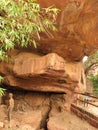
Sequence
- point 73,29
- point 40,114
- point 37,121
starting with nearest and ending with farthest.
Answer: point 73,29 < point 37,121 < point 40,114

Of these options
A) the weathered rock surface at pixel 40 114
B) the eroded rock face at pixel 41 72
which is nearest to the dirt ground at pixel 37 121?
the weathered rock surface at pixel 40 114

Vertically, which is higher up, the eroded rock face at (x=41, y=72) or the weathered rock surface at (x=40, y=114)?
the eroded rock face at (x=41, y=72)

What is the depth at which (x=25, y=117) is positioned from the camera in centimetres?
834

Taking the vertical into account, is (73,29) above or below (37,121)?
above

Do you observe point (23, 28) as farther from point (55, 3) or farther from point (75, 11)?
point (75, 11)

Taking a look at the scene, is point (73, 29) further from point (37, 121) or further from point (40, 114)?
point (37, 121)

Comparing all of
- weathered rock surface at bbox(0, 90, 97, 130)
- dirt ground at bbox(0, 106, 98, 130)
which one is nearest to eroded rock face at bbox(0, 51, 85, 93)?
weathered rock surface at bbox(0, 90, 97, 130)

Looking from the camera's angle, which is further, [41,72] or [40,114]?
[40,114]

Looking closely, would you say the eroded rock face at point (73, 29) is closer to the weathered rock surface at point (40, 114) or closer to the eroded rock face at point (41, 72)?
the eroded rock face at point (41, 72)

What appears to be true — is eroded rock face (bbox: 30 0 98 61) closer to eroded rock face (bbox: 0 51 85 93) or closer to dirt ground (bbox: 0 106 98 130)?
eroded rock face (bbox: 0 51 85 93)

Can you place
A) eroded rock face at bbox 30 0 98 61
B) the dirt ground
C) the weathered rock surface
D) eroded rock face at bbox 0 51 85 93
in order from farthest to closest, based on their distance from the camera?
1. the weathered rock surface
2. the dirt ground
3. eroded rock face at bbox 0 51 85 93
4. eroded rock face at bbox 30 0 98 61

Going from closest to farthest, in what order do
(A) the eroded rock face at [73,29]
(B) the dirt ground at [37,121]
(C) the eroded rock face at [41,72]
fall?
(A) the eroded rock face at [73,29]
(C) the eroded rock face at [41,72]
(B) the dirt ground at [37,121]

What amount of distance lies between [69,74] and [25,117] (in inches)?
96.4

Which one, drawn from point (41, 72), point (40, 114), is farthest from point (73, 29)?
point (40, 114)
